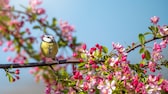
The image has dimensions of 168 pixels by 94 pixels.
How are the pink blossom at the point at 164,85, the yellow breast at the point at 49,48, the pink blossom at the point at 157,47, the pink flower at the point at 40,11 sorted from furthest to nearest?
the pink flower at the point at 40,11, the yellow breast at the point at 49,48, the pink blossom at the point at 157,47, the pink blossom at the point at 164,85

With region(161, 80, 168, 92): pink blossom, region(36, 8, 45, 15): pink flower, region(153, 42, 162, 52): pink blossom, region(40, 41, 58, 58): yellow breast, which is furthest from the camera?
region(36, 8, 45, 15): pink flower

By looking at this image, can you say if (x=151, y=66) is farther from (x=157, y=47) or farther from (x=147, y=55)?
(x=157, y=47)

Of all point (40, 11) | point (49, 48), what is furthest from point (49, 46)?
point (40, 11)

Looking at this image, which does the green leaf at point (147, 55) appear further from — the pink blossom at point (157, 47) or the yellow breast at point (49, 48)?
the yellow breast at point (49, 48)

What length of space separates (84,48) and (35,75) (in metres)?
2.83

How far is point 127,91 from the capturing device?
215 centimetres

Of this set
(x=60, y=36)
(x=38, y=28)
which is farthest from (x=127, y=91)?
(x=60, y=36)

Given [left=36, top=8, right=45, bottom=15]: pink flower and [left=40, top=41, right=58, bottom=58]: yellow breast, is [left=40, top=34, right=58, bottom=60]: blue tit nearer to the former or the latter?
[left=40, top=41, right=58, bottom=58]: yellow breast

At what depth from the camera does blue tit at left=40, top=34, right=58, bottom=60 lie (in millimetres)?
3532

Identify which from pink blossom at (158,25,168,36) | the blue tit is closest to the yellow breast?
the blue tit

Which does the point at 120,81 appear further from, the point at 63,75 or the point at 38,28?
the point at 38,28

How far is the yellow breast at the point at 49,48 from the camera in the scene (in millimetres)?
3512

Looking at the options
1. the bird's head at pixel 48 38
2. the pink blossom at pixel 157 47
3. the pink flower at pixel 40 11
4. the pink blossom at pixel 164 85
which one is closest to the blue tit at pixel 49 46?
the bird's head at pixel 48 38

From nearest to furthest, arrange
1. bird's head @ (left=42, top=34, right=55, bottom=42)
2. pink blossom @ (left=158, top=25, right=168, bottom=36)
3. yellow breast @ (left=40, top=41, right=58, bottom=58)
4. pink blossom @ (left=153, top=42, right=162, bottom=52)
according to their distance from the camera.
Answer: pink blossom @ (left=158, top=25, right=168, bottom=36) < pink blossom @ (left=153, top=42, right=162, bottom=52) < yellow breast @ (left=40, top=41, right=58, bottom=58) < bird's head @ (left=42, top=34, right=55, bottom=42)
